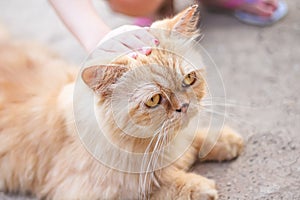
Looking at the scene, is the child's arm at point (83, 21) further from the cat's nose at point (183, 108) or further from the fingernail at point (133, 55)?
the cat's nose at point (183, 108)

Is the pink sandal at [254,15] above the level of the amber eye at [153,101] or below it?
below

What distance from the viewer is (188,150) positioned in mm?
1492

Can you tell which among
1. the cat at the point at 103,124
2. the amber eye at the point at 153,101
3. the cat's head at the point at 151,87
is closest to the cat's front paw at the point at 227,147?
the cat at the point at 103,124

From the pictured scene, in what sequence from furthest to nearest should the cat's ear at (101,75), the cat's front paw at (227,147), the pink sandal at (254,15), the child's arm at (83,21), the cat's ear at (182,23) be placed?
the pink sandal at (254,15) → the cat's front paw at (227,147) → the child's arm at (83,21) → the cat's ear at (182,23) → the cat's ear at (101,75)

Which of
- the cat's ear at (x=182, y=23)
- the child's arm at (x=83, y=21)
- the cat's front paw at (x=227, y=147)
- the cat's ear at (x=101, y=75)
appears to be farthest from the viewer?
the cat's front paw at (x=227, y=147)

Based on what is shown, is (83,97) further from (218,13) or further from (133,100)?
(218,13)

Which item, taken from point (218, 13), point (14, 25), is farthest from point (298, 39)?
point (14, 25)

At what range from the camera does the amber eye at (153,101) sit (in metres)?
1.20

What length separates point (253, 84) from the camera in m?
1.94

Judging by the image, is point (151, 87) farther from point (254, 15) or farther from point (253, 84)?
point (254, 15)

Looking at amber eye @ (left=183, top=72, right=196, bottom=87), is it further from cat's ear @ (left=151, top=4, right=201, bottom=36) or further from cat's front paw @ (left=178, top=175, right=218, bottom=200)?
cat's front paw @ (left=178, top=175, right=218, bottom=200)

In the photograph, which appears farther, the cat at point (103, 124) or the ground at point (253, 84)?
the ground at point (253, 84)

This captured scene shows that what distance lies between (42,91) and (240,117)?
0.70 meters

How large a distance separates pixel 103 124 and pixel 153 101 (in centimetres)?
15
